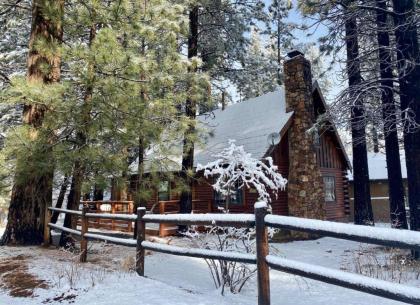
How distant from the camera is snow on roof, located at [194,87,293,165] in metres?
16.2

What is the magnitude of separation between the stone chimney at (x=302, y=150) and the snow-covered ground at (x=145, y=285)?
5.76 m

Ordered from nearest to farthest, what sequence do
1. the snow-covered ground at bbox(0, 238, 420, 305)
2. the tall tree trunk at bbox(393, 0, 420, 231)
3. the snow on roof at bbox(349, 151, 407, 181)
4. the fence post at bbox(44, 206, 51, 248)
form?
the snow-covered ground at bbox(0, 238, 420, 305), the tall tree trunk at bbox(393, 0, 420, 231), the fence post at bbox(44, 206, 51, 248), the snow on roof at bbox(349, 151, 407, 181)

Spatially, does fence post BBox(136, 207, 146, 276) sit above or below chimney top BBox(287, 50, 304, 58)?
below

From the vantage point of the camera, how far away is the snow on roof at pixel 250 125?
16203mm

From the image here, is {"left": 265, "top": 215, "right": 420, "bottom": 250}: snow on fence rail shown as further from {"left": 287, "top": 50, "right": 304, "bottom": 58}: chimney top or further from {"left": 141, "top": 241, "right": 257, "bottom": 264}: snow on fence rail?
{"left": 287, "top": 50, "right": 304, "bottom": 58}: chimney top

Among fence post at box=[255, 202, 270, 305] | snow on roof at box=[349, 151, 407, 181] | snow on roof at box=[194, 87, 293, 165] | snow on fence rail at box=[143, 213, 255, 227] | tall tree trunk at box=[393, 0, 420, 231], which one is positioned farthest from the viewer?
snow on roof at box=[349, 151, 407, 181]

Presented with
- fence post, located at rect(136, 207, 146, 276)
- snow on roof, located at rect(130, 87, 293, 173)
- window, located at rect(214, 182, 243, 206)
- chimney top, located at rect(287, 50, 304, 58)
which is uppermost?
chimney top, located at rect(287, 50, 304, 58)

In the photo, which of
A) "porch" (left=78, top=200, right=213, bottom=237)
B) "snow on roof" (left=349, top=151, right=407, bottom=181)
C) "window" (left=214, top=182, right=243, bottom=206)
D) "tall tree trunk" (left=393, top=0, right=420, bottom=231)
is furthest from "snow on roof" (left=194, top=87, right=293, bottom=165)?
"snow on roof" (left=349, top=151, right=407, bottom=181)

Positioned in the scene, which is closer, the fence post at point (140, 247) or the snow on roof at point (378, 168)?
the fence post at point (140, 247)

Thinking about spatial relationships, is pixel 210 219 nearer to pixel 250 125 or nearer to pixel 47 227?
pixel 47 227

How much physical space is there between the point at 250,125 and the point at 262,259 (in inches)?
573

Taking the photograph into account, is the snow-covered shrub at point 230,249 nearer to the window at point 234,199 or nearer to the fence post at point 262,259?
the fence post at point 262,259

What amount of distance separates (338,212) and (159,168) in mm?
13567

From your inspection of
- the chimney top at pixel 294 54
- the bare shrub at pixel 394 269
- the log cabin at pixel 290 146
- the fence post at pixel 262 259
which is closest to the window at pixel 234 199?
the log cabin at pixel 290 146
